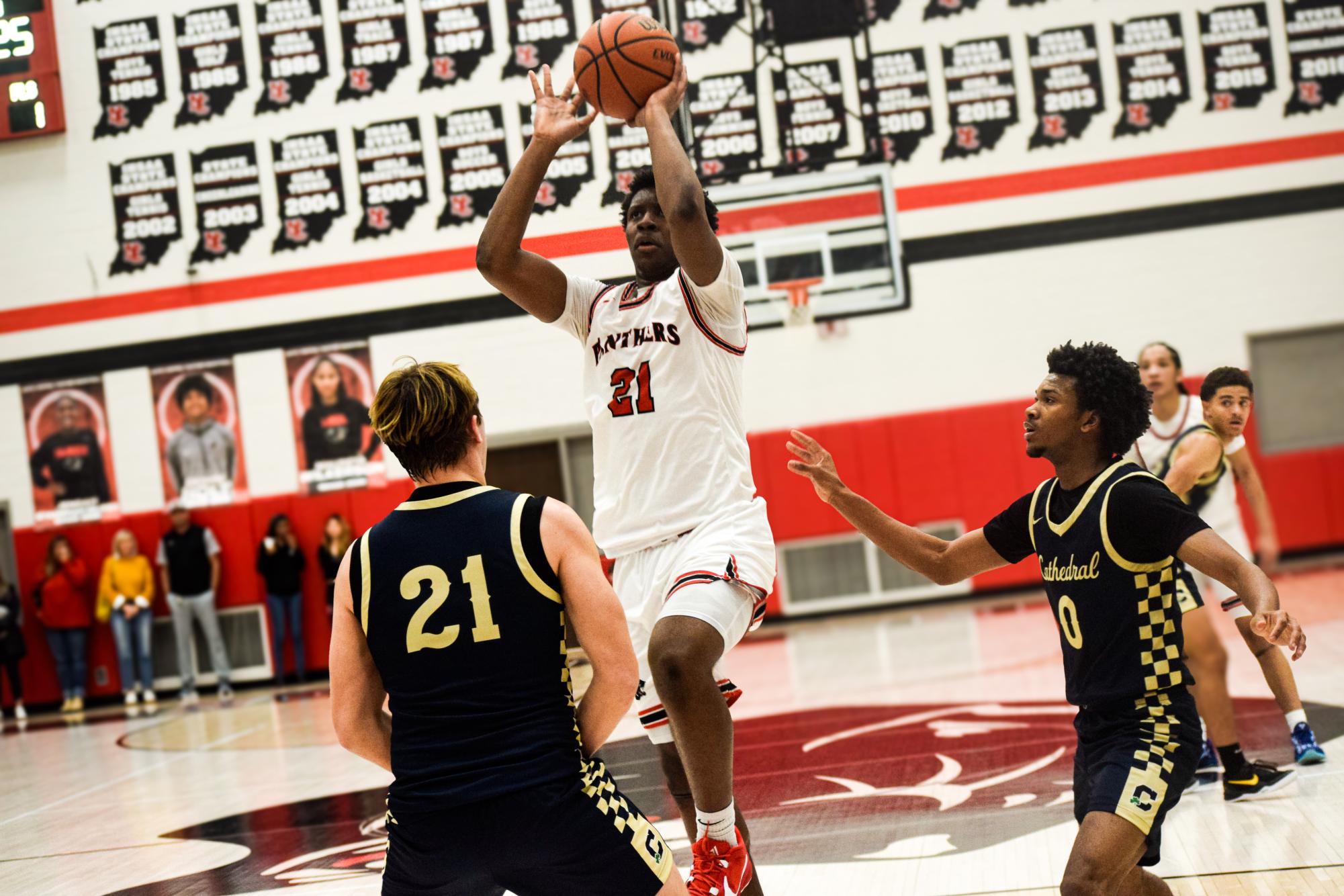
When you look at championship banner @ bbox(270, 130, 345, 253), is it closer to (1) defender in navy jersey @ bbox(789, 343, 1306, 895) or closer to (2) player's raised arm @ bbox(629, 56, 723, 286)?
(2) player's raised arm @ bbox(629, 56, 723, 286)

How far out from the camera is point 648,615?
345cm

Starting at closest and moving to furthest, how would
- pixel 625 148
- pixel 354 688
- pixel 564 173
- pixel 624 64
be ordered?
pixel 354 688, pixel 624 64, pixel 564 173, pixel 625 148

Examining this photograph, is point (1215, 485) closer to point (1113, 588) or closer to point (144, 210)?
point (1113, 588)

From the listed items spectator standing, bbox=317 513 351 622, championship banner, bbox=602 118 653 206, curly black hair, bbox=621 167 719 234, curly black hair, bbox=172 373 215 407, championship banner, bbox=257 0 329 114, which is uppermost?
championship banner, bbox=257 0 329 114

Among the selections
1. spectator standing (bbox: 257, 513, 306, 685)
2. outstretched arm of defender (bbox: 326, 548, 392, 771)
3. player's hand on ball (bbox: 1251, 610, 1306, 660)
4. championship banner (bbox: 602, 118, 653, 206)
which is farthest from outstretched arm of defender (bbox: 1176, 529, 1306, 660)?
spectator standing (bbox: 257, 513, 306, 685)

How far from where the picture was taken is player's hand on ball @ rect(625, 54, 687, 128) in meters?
3.52

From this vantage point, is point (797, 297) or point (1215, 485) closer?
point (1215, 485)

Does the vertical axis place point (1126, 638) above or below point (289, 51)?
below

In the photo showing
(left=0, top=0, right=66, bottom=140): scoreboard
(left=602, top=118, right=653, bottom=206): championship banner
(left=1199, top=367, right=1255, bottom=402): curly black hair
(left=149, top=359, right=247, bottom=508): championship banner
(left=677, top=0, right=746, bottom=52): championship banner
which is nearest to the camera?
(left=1199, top=367, right=1255, bottom=402): curly black hair

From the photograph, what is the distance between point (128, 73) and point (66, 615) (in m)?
5.31

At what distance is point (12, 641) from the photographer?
11898 millimetres

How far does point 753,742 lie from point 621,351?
370 cm

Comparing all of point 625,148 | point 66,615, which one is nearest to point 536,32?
point 625,148

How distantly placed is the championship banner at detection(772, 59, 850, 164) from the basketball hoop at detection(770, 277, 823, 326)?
5.96 feet
